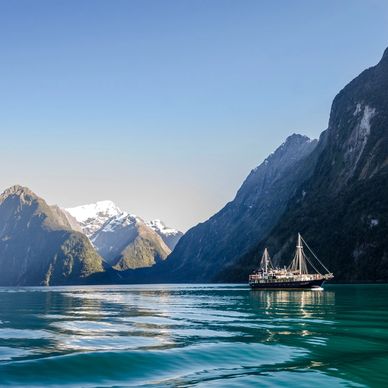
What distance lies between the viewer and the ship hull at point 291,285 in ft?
518

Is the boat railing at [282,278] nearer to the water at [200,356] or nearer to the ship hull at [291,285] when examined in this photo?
the ship hull at [291,285]

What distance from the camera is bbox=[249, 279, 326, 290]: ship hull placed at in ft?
518

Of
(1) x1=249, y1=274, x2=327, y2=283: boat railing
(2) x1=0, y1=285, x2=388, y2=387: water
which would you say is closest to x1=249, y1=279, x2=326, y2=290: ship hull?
(1) x1=249, y1=274, x2=327, y2=283: boat railing

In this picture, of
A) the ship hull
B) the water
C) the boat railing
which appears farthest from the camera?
the boat railing

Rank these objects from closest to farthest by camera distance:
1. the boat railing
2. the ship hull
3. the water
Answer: the water < the ship hull < the boat railing

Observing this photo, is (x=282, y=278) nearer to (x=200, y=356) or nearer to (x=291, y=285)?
(x=291, y=285)

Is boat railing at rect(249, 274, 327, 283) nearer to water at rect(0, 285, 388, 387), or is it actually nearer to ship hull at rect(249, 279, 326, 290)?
ship hull at rect(249, 279, 326, 290)

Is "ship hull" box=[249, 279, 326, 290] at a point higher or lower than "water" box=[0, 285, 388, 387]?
higher

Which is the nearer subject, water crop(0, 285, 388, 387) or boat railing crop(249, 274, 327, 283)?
water crop(0, 285, 388, 387)

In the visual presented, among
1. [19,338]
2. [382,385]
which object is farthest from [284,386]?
[19,338]

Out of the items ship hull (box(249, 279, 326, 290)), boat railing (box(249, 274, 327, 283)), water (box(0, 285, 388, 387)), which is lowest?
water (box(0, 285, 388, 387))

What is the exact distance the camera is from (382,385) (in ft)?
72.5

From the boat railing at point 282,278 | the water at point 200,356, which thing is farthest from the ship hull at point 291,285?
the water at point 200,356

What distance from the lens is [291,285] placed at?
557 feet
